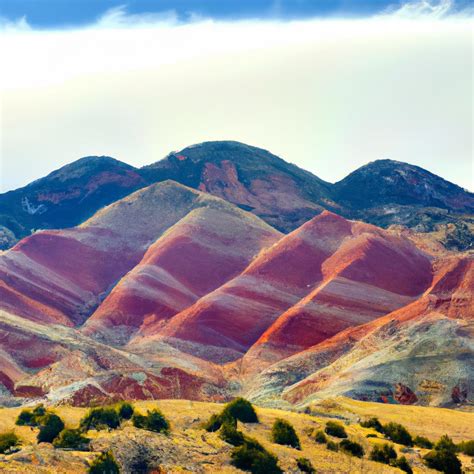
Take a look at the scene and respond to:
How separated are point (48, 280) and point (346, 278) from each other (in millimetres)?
40453

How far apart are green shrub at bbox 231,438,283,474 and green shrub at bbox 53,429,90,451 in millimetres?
5776

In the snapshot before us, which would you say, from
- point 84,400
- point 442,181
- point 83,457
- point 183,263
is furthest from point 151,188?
point 83,457

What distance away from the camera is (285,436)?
33.3 m

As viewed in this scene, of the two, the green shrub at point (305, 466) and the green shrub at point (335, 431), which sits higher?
the green shrub at point (305, 466)

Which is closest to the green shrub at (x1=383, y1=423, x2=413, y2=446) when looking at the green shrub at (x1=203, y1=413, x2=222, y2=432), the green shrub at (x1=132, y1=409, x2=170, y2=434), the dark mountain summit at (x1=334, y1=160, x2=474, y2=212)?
the green shrub at (x1=203, y1=413, x2=222, y2=432)

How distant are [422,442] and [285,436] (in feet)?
27.2

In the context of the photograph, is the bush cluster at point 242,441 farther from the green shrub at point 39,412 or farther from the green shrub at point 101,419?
the green shrub at point 39,412

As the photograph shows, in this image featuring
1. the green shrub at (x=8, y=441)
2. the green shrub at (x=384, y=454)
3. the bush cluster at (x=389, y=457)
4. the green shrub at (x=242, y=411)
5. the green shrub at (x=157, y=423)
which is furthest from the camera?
the green shrub at (x=242, y=411)

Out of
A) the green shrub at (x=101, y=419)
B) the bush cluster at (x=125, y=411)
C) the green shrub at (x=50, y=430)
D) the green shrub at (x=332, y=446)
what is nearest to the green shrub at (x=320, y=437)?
the green shrub at (x=332, y=446)

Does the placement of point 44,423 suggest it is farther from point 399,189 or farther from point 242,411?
point 399,189

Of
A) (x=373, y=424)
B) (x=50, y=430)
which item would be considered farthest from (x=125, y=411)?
(x=373, y=424)

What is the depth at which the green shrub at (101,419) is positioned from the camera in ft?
107

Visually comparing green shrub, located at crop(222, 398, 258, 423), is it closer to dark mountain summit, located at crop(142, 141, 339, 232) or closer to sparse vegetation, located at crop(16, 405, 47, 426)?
sparse vegetation, located at crop(16, 405, 47, 426)

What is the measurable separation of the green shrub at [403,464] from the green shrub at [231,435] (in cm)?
665
